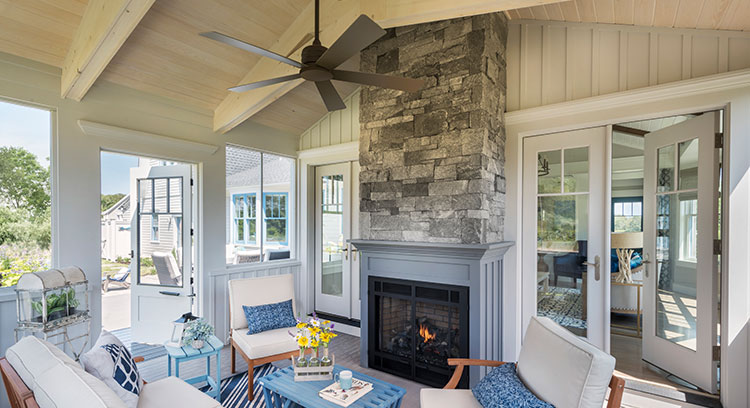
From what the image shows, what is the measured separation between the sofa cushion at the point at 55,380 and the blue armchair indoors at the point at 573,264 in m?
3.34

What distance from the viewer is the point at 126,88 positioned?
3482 millimetres

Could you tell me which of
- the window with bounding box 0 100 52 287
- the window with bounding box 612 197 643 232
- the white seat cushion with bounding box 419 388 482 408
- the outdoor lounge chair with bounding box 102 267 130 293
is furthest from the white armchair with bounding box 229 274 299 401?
the window with bounding box 612 197 643 232

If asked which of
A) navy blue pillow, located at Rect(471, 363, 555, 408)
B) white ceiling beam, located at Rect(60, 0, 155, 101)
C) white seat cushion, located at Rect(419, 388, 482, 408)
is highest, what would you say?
white ceiling beam, located at Rect(60, 0, 155, 101)

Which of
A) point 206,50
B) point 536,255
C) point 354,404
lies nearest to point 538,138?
point 536,255

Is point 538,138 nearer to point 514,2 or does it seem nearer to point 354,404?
point 514,2

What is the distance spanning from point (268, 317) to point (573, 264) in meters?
2.89

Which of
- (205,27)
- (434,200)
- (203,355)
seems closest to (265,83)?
(205,27)

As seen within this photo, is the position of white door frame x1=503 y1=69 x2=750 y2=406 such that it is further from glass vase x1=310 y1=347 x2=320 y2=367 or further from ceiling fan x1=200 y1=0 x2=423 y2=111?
glass vase x1=310 y1=347 x2=320 y2=367

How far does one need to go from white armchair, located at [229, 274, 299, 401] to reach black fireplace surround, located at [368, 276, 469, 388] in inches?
33.4

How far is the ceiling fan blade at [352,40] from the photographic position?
5.99ft

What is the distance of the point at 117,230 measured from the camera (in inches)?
264

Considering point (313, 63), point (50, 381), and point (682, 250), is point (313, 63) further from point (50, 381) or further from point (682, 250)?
point (682, 250)

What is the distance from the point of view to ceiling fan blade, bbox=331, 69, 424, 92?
227 cm

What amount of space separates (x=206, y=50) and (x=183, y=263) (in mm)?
2283
